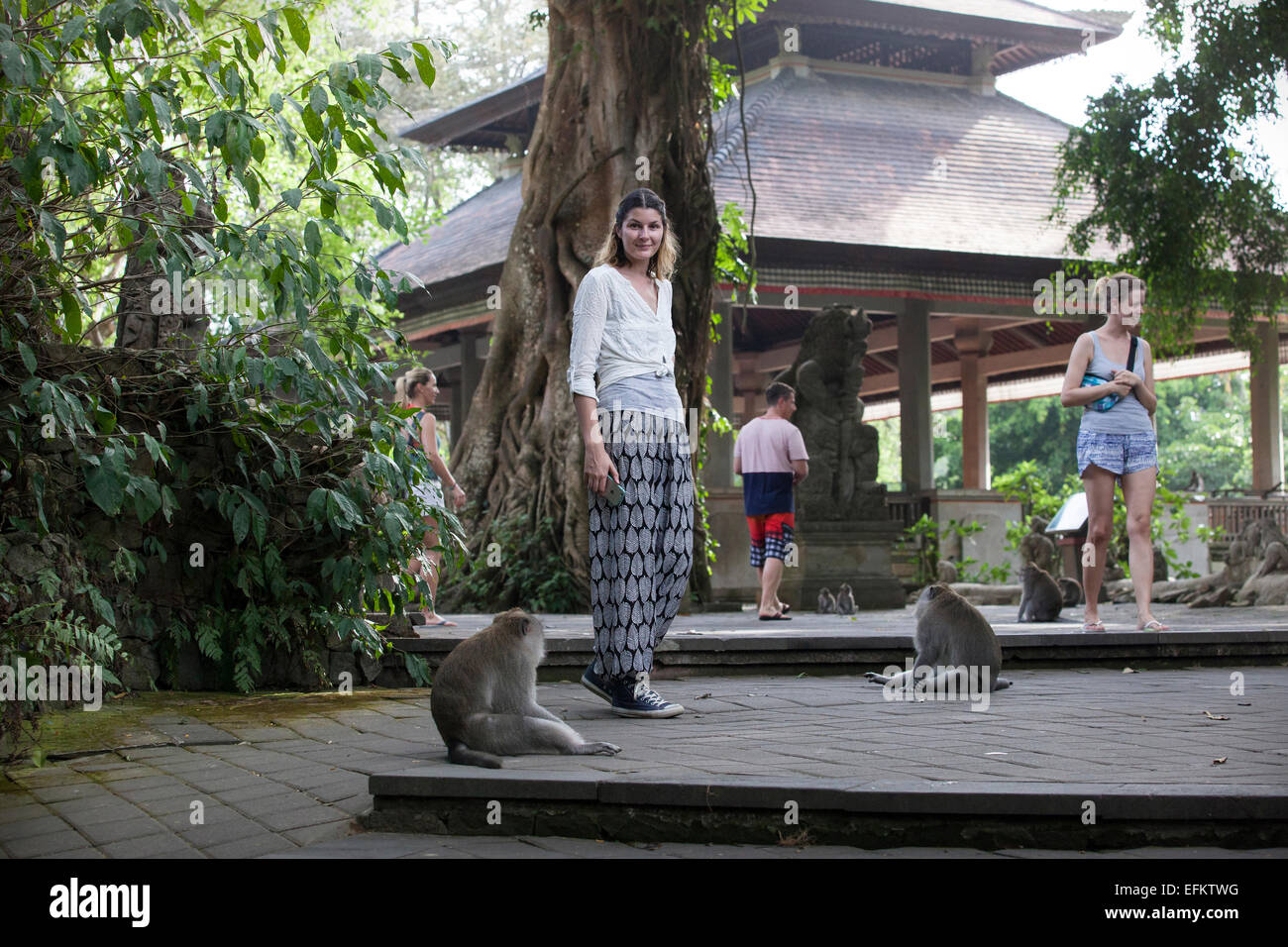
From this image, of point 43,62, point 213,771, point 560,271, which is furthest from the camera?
point 560,271

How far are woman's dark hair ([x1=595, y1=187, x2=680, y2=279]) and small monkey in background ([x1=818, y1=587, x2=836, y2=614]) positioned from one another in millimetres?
6718

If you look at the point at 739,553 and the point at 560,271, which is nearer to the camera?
the point at 560,271

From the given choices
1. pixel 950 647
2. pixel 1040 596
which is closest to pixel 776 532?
pixel 1040 596

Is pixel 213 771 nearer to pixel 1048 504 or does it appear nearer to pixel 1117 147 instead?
pixel 1117 147

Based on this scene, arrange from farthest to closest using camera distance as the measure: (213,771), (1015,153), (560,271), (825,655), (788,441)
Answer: (1015,153), (560,271), (788,441), (825,655), (213,771)

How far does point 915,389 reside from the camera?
18.0 meters

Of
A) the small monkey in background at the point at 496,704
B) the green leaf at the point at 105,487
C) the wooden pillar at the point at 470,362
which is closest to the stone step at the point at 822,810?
the small monkey in background at the point at 496,704

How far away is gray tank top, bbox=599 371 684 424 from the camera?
495 centimetres

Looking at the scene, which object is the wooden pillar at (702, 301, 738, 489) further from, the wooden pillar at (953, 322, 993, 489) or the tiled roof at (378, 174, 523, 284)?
the wooden pillar at (953, 322, 993, 489)

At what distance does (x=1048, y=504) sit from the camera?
17.8 metres

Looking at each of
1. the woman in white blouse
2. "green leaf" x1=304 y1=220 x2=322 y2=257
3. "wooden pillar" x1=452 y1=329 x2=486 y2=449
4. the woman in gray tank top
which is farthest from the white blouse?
"wooden pillar" x1=452 y1=329 x2=486 y2=449

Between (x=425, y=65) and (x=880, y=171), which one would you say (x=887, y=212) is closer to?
(x=880, y=171)
